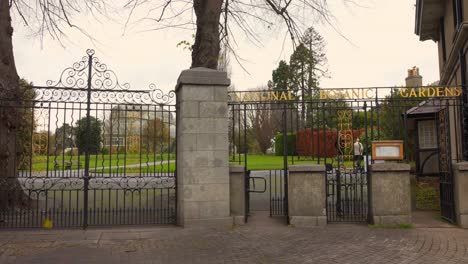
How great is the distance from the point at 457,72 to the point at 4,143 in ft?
43.9

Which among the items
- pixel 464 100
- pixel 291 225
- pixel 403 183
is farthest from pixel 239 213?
pixel 464 100

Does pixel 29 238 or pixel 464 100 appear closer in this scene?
pixel 29 238

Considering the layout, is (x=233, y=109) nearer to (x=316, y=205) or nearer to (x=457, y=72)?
(x=316, y=205)

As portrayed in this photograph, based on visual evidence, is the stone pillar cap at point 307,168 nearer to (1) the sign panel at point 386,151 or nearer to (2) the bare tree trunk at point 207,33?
(1) the sign panel at point 386,151

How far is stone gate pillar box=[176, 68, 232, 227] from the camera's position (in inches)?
335

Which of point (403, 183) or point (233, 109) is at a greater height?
point (233, 109)

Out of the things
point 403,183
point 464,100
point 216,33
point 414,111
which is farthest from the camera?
point 414,111

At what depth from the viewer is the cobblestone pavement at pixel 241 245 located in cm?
630

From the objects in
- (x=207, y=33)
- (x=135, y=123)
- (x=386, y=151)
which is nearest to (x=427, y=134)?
(x=386, y=151)

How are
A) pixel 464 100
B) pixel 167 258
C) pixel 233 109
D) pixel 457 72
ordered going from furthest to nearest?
pixel 457 72, pixel 464 100, pixel 233 109, pixel 167 258

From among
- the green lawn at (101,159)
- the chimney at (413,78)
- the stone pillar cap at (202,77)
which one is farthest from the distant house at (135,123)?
the chimney at (413,78)

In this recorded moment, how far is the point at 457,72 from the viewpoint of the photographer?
12969 millimetres

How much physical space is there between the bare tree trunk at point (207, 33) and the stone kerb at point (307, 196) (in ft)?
14.9

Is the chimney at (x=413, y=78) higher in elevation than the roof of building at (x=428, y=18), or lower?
lower
